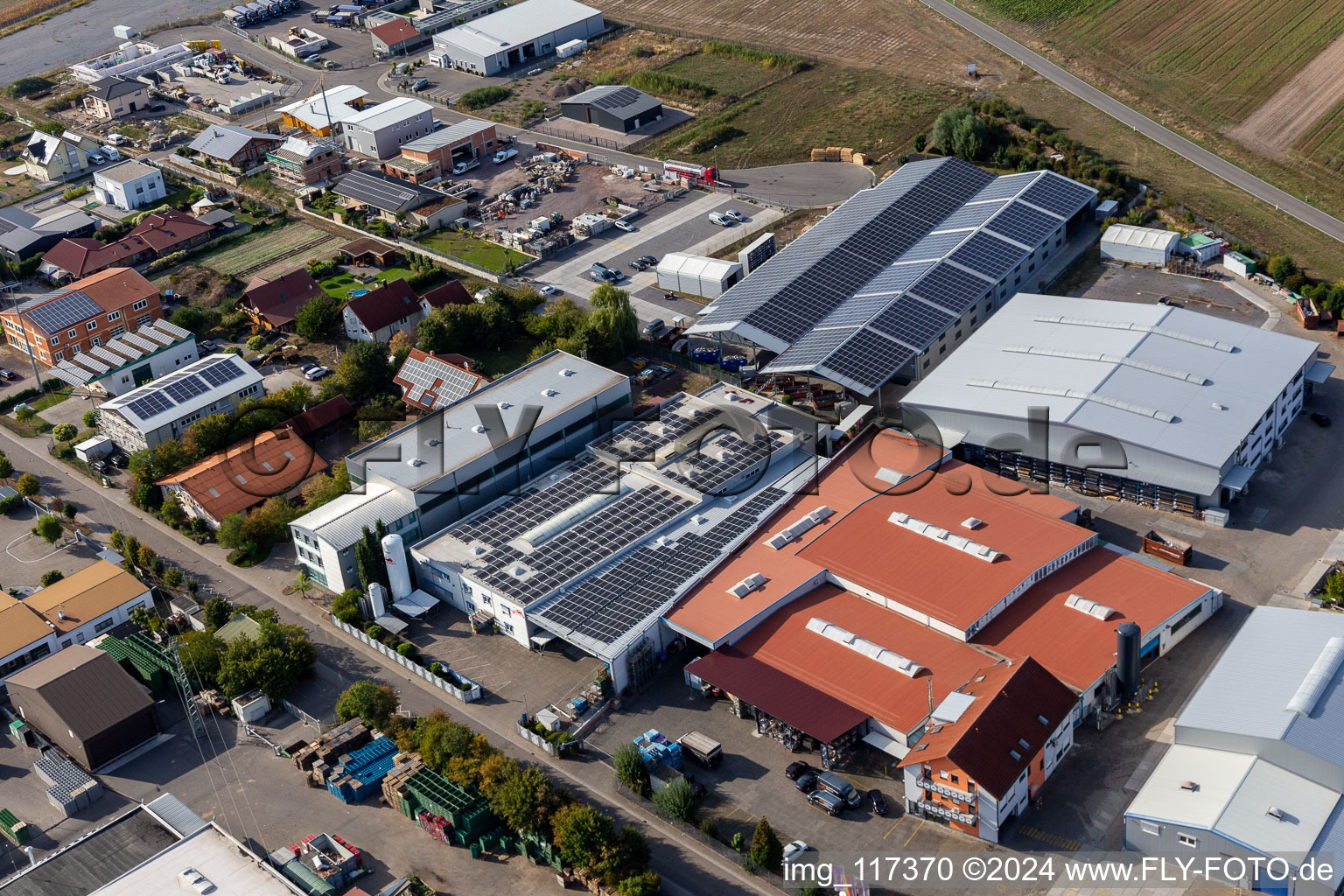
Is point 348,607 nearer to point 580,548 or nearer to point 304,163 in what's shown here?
point 580,548

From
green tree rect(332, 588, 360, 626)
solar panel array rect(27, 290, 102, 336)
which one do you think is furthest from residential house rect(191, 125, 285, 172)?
green tree rect(332, 588, 360, 626)

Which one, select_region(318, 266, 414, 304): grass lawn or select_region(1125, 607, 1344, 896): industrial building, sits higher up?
select_region(318, 266, 414, 304): grass lawn

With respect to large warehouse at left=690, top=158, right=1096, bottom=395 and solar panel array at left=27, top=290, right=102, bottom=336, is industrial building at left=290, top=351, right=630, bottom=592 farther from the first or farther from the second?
solar panel array at left=27, top=290, right=102, bottom=336

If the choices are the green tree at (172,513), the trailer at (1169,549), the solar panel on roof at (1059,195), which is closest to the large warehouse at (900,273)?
Result: the solar panel on roof at (1059,195)

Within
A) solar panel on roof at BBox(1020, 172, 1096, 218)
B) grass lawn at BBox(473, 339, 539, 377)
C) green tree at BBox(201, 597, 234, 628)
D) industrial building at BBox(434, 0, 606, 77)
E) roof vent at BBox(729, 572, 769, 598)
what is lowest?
green tree at BBox(201, 597, 234, 628)

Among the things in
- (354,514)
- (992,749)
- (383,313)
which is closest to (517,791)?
(992,749)

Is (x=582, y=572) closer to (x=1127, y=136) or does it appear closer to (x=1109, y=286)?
(x=1109, y=286)
